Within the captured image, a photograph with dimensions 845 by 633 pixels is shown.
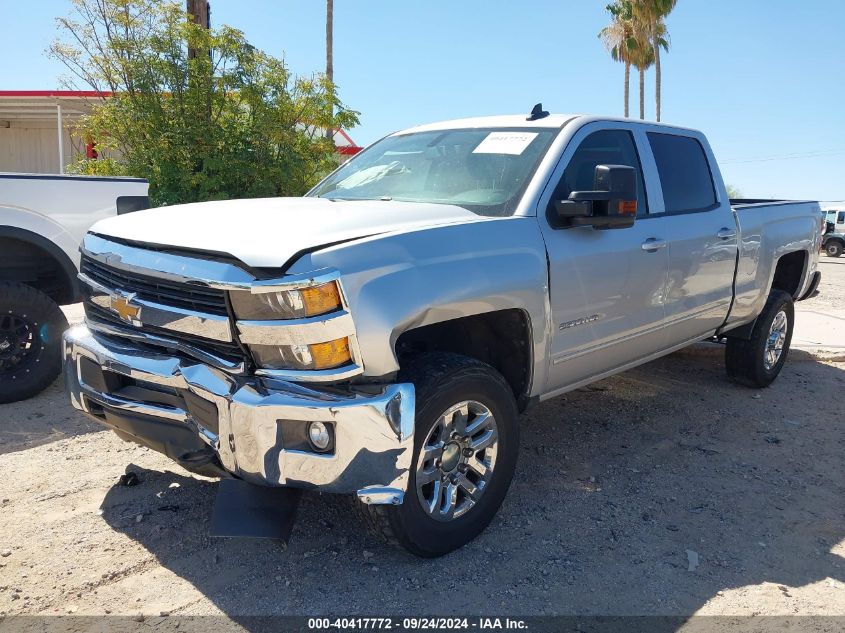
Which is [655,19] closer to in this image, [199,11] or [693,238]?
[199,11]

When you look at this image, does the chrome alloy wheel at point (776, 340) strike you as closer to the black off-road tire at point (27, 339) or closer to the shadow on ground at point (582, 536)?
the shadow on ground at point (582, 536)

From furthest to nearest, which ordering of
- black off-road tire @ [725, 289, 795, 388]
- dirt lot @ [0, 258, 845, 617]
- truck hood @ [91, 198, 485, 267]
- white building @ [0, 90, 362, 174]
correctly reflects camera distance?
1. white building @ [0, 90, 362, 174]
2. black off-road tire @ [725, 289, 795, 388]
3. dirt lot @ [0, 258, 845, 617]
4. truck hood @ [91, 198, 485, 267]

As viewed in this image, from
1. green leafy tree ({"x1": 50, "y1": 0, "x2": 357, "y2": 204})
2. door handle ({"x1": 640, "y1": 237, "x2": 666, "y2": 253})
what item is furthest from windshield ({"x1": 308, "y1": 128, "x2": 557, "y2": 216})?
green leafy tree ({"x1": 50, "y1": 0, "x2": 357, "y2": 204})

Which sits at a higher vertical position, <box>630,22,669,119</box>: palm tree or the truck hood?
<box>630,22,669,119</box>: palm tree

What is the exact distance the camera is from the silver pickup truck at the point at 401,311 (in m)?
2.64

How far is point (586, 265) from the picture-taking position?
12.0 ft

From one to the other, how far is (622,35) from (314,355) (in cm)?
3426

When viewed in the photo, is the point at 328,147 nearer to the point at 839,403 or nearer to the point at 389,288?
the point at 839,403

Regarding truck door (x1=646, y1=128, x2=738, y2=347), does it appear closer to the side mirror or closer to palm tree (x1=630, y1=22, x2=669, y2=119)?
the side mirror

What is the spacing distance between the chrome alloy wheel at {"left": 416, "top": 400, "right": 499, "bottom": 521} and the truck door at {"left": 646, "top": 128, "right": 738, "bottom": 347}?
1.75 meters

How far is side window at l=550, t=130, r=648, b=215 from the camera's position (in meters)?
3.82

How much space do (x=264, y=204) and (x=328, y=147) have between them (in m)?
8.72

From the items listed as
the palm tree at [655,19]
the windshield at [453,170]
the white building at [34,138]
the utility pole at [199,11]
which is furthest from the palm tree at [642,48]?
the windshield at [453,170]

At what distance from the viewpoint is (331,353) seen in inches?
104
